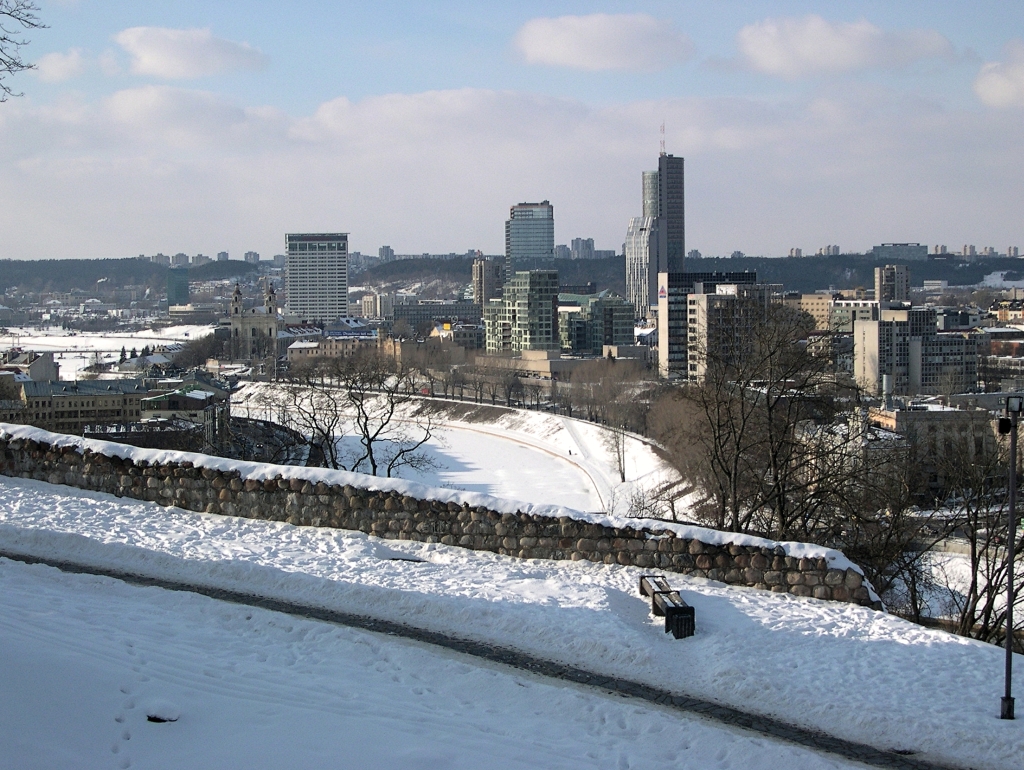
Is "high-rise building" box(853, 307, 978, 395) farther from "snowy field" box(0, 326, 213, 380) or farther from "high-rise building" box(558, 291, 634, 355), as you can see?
"snowy field" box(0, 326, 213, 380)

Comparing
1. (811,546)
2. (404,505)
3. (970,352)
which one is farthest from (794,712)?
(970,352)

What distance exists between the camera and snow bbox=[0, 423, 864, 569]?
30.7ft

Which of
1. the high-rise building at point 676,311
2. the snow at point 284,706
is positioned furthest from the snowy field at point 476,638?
the high-rise building at point 676,311

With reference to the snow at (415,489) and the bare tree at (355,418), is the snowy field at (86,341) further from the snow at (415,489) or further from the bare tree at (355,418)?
the snow at (415,489)

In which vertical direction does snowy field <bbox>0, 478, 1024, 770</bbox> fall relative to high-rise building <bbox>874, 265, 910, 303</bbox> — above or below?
below

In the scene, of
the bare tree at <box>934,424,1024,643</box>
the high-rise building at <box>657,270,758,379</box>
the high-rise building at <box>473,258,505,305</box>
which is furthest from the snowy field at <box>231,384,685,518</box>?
the high-rise building at <box>473,258,505,305</box>

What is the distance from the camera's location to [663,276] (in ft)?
324

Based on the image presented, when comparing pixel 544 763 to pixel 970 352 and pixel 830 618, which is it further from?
pixel 970 352

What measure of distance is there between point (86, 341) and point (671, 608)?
162877mm

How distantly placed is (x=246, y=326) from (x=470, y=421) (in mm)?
63857

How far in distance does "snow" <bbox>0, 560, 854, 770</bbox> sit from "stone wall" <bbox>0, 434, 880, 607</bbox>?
2.47 metres

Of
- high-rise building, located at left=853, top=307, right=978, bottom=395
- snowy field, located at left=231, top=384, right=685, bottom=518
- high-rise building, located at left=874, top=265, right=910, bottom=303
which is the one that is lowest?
snowy field, located at left=231, top=384, right=685, bottom=518

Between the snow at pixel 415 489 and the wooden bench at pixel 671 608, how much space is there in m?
0.85

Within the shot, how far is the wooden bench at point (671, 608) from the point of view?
820cm
